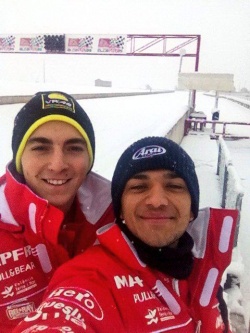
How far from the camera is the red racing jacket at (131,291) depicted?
1146 millimetres

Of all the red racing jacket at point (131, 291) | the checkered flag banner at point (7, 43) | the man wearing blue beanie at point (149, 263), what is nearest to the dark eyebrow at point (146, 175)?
the man wearing blue beanie at point (149, 263)

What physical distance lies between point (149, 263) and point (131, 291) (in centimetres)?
16

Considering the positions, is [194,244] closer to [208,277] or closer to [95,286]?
[208,277]

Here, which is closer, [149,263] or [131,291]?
[131,291]

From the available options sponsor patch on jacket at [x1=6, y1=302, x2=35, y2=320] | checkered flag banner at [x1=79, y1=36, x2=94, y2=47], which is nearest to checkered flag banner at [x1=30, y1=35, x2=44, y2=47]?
checkered flag banner at [x1=79, y1=36, x2=94, y2=47]

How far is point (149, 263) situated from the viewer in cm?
144

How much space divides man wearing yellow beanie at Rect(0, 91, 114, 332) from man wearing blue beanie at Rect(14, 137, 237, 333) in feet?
0.77

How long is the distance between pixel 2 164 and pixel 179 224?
134 inches

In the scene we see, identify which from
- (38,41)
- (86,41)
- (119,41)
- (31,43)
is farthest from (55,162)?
(31,43)

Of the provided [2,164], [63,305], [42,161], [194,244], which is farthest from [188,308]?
[2,164]

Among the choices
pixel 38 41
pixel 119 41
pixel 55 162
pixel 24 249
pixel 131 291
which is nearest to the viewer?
pixel 131 291

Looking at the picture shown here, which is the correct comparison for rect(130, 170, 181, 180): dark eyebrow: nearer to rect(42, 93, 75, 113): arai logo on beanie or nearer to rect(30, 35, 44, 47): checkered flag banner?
rect(42, 93, 75, 113): arai logo on beanie

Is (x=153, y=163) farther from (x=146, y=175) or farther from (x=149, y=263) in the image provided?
(x=149, y=263)

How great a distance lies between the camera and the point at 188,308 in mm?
1479
